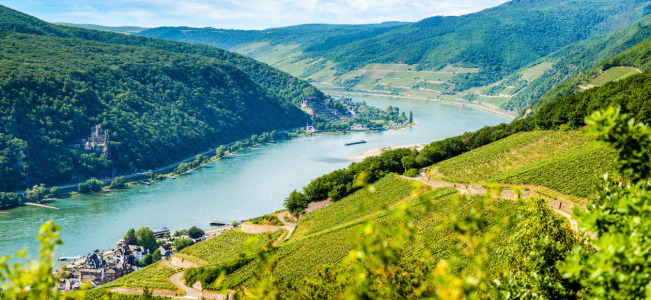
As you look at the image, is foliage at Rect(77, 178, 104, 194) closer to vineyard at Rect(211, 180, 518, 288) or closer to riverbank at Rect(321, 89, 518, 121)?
vineyard at Rect(211, 180, 518, 288)

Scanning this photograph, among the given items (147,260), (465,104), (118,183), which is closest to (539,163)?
(147,260)

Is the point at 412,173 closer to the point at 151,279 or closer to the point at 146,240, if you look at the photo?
the point at 151,279

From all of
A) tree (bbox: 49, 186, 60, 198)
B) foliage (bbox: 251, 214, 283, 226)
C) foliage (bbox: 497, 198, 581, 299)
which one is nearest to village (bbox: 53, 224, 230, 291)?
foliage (bbox: 251, 214, 283, 226)

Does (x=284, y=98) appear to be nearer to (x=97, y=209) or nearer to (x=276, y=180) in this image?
(x=276, y=180)

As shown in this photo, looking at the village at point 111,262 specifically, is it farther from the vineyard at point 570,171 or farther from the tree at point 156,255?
the vineyard at point 570,171

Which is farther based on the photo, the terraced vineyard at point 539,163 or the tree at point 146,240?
the tree at point 146,240

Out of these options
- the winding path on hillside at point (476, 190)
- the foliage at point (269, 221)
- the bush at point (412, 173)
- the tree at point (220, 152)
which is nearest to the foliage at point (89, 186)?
the tree at point (220, 152)
